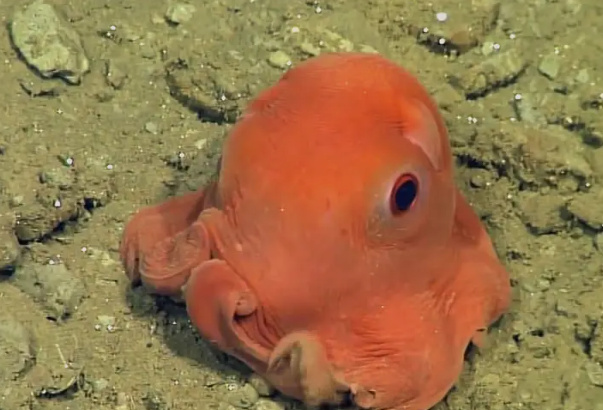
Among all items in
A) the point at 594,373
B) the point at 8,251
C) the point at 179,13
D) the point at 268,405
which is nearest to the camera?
the point at 268,405

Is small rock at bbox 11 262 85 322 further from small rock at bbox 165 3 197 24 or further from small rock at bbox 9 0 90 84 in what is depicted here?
small rock at bbox 165 3 197 24

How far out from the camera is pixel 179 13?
405 cm

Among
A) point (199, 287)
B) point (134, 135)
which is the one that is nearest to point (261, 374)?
point (199, 287)

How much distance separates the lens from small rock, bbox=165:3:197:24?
13.2 ft

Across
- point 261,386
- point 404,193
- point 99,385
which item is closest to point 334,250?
point 404,193

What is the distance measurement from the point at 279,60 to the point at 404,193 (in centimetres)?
127

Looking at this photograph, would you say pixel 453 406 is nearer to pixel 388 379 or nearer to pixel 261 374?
pixel 388 379

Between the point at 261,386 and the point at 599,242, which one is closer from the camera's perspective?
the point at 261,386

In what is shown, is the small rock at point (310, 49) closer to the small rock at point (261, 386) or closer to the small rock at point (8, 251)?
the small rock at point (8, 251)

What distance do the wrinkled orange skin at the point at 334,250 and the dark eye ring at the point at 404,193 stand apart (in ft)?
0.05

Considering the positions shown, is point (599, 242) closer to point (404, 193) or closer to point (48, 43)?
point (404, 193)

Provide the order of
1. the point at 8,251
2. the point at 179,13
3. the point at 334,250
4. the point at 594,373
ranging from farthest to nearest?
the point at 179,13 < the point at 8,251 < the point at 594,373 < the point at 334,250

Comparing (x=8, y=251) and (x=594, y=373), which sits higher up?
(x=594, y=373)

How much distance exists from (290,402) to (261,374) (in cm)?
12
